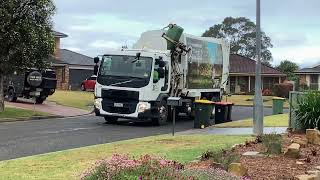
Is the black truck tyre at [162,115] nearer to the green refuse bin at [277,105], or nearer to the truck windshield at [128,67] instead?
the truck windshield at [128,67]

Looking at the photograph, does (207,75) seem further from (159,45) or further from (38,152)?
(38,152)

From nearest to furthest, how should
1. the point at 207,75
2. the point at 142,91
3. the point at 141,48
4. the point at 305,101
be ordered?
1. the point at 305,101
2. the point at 142,91
3. the point at 141,48
4. the point at 207,75

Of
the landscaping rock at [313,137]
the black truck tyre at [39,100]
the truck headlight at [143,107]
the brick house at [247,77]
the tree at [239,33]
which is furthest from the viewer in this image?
the tree at [239,33]

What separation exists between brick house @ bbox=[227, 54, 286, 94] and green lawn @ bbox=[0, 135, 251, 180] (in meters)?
53.2

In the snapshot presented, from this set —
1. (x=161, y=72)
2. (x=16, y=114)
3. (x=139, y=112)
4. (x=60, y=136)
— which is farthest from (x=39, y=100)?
(x=60, y=136)

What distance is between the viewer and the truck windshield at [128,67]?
74.0 ft

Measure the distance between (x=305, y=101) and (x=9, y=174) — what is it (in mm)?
10152

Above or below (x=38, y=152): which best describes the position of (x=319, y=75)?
above

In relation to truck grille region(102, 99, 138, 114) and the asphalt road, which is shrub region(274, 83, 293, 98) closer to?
the asphalt road

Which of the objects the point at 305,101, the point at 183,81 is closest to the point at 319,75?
the point at 183,81

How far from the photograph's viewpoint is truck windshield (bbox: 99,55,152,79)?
22.6m

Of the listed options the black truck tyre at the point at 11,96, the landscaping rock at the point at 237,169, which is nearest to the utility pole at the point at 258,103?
the landscaping rock at the point at 237,169

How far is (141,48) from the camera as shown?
982 inches

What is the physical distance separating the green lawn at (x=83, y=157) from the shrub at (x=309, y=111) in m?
2.33
